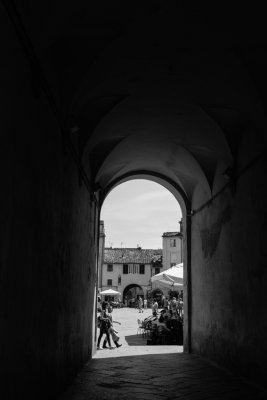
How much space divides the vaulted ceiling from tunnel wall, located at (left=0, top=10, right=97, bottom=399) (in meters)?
0.59

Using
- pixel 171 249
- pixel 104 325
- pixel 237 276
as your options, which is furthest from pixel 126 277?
pixel 237 276

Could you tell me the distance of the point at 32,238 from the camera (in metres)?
4.50

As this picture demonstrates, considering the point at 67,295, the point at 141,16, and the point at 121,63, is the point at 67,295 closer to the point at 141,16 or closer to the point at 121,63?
the point at 121,63

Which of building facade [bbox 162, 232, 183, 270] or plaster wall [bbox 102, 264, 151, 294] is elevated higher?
building facade [bbox 162, 232, 183, 270]

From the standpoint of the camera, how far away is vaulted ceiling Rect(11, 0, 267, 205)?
5.02m

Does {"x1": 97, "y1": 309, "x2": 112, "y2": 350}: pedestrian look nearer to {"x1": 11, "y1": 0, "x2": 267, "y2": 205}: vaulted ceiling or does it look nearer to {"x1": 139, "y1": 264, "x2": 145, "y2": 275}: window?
{"x1": 11, "y1": 0, "x2": 267, "y2": 205}: vaulted ceiling

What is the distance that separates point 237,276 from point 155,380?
2285 millimetres

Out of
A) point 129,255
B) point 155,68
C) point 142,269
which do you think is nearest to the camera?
point 155,68

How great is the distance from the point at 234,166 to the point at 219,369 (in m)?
3.93

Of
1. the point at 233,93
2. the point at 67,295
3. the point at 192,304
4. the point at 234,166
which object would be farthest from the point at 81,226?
the point at 192,304

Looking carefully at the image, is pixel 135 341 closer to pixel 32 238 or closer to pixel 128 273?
pixel 32 238

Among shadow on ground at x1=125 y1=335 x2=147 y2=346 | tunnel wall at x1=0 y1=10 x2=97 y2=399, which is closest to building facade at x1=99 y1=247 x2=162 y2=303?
shadow on ground at x1=125 y1=335 x2=147 y2=346

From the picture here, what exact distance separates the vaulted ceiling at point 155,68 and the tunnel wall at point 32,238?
1.94ft

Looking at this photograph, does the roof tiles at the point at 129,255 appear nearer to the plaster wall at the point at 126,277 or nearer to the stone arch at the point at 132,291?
the plaster wall at the point at 126,277
